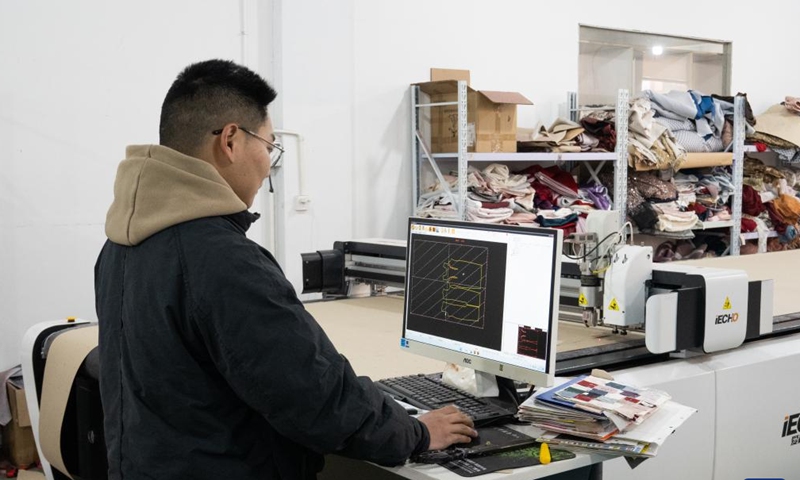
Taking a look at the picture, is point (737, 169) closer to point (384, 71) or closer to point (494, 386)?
point (384, 71)

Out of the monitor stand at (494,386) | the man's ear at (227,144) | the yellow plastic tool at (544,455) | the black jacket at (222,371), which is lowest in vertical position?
the yellow plastic tool at (544,455)

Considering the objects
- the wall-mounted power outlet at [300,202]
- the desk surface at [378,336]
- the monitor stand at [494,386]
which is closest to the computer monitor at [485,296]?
the monitor stand at [494,386]

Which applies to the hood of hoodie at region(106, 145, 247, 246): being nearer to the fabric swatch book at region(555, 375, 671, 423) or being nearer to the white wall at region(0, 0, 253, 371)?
the fabric swatch book at region(555, 375, 671, 423)

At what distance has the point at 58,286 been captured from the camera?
3830 mm

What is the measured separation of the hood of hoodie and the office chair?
1.04 metres

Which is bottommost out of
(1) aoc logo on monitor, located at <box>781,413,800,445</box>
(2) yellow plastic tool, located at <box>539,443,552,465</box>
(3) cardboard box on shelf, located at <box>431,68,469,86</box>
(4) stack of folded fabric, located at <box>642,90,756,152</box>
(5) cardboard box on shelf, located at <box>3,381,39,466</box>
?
(5) cardboard box on shelf, located at <box>3,381,39,466</box>

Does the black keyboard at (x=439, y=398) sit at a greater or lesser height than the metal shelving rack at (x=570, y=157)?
lesser

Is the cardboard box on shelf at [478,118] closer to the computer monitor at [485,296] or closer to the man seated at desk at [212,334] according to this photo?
the computer monitor at [485,296]

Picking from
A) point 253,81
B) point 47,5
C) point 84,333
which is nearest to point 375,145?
point 47,5

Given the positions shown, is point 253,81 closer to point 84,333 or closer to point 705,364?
point 84,333

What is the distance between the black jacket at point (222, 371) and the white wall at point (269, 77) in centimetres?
249

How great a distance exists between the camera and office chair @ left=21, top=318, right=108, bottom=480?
244cm

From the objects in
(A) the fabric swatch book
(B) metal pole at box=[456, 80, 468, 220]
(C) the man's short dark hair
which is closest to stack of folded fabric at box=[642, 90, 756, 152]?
(B) metal pole at box=[456, 80, 468, 220]

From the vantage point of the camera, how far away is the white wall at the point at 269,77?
3721mm
